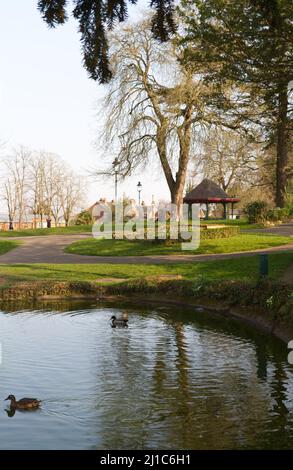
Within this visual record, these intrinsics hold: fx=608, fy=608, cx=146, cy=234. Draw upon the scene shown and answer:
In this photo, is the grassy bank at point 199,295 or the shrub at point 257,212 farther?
the shrub at point 257,212

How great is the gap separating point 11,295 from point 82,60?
58.8ft

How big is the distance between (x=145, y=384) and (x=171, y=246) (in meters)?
23.5

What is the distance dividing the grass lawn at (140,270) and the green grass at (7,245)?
7698 millimetres

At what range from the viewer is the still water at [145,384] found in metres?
8.89

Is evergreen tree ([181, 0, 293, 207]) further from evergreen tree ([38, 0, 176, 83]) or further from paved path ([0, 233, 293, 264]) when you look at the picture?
paved path ([0, 233, 293, 264])

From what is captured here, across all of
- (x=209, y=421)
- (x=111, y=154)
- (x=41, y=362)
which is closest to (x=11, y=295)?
(x=41, y=362)

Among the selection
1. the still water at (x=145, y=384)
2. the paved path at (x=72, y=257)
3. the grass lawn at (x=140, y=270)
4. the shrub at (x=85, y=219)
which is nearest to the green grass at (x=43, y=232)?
the shrub at (x=85, y=219)

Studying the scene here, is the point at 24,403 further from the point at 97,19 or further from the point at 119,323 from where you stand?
the point at 119,323

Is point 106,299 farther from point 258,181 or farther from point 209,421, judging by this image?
point 258,181

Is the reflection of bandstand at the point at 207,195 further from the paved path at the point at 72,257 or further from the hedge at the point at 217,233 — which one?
the paved path at the point at 72,257

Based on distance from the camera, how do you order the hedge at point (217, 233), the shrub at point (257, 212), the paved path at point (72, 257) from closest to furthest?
the paved path at point (72, 257) → the hedge at point (217, 233) → the shrub at point (257, 212)

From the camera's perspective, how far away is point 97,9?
19.1ft

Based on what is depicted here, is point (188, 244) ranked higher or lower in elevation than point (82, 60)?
lower

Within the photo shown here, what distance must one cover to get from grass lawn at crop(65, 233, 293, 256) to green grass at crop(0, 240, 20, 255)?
3.62m
